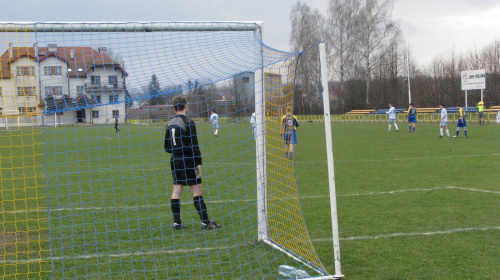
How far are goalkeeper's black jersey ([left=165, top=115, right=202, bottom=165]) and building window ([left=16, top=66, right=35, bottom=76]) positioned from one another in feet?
6.18

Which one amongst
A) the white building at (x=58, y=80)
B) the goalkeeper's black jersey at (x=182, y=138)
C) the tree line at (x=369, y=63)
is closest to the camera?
the white building at (x=58, y=80)

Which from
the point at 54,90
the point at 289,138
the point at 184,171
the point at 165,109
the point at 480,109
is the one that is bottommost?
the point at 184,171

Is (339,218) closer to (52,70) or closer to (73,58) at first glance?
(73,58)

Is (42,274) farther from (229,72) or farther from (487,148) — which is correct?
(487,148)

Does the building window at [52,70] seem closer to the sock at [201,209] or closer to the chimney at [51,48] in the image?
Answer: the chimney at [51,48]

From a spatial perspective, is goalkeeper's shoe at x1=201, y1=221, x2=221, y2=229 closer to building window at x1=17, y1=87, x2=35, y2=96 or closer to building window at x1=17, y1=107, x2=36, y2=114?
building window at x1=17, y1=107, x2=36, y2=114

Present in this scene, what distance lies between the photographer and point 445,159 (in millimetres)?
14016

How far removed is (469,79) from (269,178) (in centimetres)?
3889

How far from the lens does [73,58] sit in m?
5.21

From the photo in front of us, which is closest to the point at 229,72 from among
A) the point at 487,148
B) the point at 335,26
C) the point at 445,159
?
the point at 445,159

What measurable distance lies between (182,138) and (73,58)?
1.77 metres

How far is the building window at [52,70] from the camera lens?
192 inches

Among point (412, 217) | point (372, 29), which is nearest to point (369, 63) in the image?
point (372, 29)

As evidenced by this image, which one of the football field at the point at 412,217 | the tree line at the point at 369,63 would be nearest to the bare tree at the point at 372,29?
the tree line at the point at 369,63
